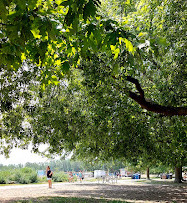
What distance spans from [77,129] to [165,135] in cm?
422

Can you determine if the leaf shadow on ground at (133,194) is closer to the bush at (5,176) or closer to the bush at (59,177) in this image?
the bush at (5,176)

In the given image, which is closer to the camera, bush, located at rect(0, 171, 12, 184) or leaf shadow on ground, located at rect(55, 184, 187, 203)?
leaf shadow on ground, located at rect(55, 184, 187, 203)

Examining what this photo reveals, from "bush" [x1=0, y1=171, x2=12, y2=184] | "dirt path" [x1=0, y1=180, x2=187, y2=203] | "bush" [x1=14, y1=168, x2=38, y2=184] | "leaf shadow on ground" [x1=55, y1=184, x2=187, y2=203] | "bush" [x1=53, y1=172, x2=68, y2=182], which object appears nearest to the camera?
"dirt path" [x1=0, y1=180, x2=187, y2=203]

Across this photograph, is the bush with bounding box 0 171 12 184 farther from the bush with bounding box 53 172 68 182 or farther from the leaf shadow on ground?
the leaf shadow on ground

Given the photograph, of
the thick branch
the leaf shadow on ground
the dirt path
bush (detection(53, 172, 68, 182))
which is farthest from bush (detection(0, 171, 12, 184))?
the thick branch

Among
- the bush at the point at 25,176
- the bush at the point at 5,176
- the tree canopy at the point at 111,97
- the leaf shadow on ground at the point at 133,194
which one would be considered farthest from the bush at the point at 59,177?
the tree canopy at the point at 111,97

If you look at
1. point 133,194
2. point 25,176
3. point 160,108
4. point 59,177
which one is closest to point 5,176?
point 25,176

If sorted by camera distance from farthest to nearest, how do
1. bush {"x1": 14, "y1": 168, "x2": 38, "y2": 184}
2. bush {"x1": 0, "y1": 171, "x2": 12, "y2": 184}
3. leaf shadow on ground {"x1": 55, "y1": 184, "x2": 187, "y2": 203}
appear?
bush {"x1": 14, "y1": 168, "x2": 38, "y2": 184}, bush {"x1": 0, "y1": 171, "x2": 12, "y2": 184}, leaf shadow on ground {"x1": 55, "y1": 184, "x2": 187, "y2": 203}

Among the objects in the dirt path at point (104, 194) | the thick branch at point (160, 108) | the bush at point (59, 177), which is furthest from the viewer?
the bush at point (59, 177)

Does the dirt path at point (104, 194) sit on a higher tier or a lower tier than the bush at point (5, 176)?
higher

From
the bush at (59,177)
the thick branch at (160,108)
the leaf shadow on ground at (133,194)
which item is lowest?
the bush at (59,177)

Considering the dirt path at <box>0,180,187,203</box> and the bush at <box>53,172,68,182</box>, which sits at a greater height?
the dirt path at <box>0,180,187,203</box>

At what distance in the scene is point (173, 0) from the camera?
8266 millimetres

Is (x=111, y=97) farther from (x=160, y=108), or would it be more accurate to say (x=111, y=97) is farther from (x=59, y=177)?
(x=59, y=177)
